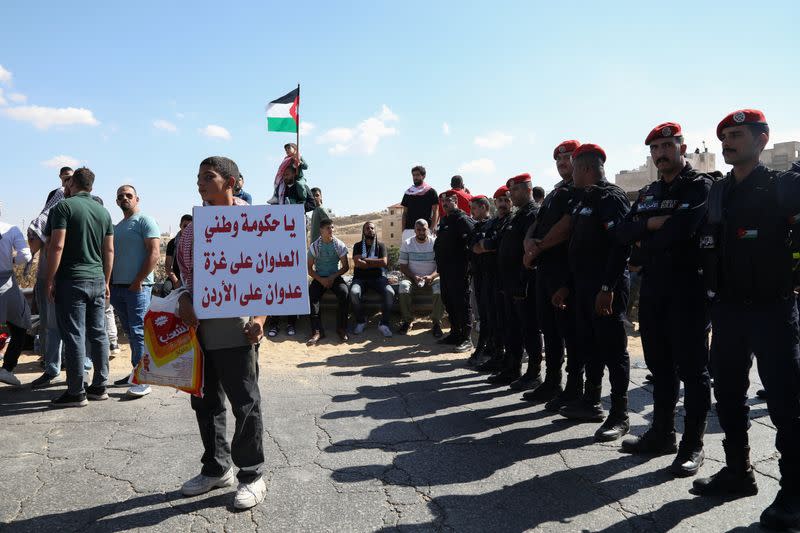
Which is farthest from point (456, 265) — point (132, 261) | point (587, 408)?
point (132, 261)

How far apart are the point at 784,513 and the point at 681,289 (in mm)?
1400

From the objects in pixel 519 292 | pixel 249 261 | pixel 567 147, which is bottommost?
pixel 519 292

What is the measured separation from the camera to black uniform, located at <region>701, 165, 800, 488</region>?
3.03m

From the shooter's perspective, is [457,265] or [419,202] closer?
[457,265]

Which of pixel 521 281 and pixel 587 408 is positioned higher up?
pixel 521 281

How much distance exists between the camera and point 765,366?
3.09 m

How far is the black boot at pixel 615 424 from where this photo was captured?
4.23m

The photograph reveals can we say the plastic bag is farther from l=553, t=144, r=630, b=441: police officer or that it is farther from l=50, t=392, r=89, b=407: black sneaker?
l=553, t=144, r=630, b=441: police officer

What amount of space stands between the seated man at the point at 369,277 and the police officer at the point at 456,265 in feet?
4.72

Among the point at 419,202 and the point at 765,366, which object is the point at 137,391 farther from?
the point at 419,202

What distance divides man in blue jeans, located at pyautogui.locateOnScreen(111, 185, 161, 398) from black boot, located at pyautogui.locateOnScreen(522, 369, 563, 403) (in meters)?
4.19

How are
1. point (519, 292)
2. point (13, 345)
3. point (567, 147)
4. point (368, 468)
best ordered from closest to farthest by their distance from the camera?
point (368, 468)
point (567, 147)
point (519, 292)
point (13, 345)

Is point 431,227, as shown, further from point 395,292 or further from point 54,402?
point 54,402

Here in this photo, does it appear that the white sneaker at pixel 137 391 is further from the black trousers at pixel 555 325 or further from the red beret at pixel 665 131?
the red beret at pixel 665 131
